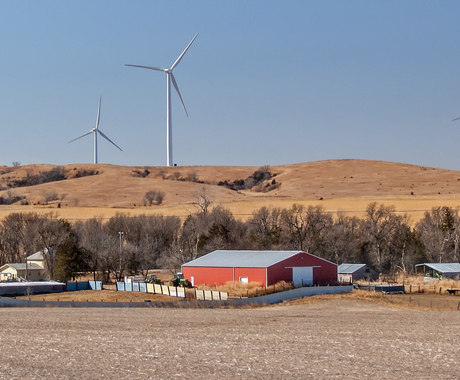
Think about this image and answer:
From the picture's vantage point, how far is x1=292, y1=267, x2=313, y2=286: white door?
5413 centimetres

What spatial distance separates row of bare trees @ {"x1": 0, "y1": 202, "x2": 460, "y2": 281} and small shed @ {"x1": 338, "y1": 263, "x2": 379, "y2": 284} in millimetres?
3987

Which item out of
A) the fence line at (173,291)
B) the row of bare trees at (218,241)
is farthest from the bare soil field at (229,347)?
the row of bare trees at (218,241)

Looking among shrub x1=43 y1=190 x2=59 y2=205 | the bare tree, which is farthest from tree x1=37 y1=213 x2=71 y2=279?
shrub x1=43 y1=190 x2=59 y2=205

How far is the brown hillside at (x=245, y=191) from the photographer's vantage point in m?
116

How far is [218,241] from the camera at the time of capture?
7575 cm

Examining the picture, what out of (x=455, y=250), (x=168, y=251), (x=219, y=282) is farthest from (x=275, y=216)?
(x=219, y=282)

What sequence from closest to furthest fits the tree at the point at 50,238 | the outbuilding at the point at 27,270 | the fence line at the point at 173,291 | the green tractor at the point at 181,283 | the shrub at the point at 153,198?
the fence line at the point at 173,291, the green tractor at the point at 181,283, the outbuilding at the point at 27,270, the tree at the point at 50,238, the shrub at the point at 153,198

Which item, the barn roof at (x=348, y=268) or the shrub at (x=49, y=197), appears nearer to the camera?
the barn roof at (x=348, y=268)

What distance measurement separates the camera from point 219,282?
2195 inches

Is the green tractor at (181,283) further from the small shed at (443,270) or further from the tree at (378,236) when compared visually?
the tree at (378,236)

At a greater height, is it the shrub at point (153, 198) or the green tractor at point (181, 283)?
the shrub at point (153, 198)

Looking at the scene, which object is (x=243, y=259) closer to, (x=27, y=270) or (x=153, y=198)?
(x=27, y=270)

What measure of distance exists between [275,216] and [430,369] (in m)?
67.9

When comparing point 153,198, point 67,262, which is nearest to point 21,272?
point 67,262
